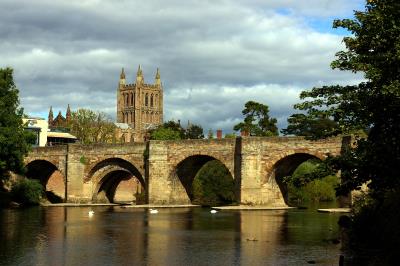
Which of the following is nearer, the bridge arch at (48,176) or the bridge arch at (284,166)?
the bridge arch at (284,166)

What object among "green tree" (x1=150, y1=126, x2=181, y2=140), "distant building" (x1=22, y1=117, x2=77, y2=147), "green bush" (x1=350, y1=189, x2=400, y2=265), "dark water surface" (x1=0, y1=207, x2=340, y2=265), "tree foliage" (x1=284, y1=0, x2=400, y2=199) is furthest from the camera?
"green tree" (x1=150, y1=126, x2=181, y2=140)

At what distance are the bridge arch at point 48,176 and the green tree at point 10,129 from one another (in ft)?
40.8

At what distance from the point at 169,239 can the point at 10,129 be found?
25170mm

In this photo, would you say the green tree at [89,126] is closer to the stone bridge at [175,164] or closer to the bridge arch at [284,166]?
the stone bridge at [175,164]

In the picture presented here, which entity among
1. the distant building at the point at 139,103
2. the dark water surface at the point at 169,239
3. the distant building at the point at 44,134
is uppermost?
the distant building at the point at 139,103

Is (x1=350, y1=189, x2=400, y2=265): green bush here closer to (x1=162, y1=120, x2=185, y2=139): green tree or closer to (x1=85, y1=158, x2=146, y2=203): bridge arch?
(x1=85, y1=158, x2=146, y2=203): bridge arch

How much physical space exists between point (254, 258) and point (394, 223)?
520 cm

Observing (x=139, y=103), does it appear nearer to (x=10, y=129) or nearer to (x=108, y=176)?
(x=108, y=176)

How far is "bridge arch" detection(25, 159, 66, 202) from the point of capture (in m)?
66.9

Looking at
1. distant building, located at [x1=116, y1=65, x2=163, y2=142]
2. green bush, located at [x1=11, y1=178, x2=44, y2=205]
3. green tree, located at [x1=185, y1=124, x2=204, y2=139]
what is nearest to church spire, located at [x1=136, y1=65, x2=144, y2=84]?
distant building, located at [x1=116, y1=65, x2=163, y2=142]

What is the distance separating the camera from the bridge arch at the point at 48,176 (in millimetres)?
66875

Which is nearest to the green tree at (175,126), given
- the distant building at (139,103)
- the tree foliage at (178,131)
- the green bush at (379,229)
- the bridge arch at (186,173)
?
the tree foliage at (178,131)

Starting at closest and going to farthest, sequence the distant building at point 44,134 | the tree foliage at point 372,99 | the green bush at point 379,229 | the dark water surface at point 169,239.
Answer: the tree foliage at point 372,99 < the green bush at point 379,229 < the dark water surface at point 169,239 < the distant building at point 44,134

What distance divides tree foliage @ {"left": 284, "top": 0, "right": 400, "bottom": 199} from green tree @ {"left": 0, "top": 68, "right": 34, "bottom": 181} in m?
35.2
